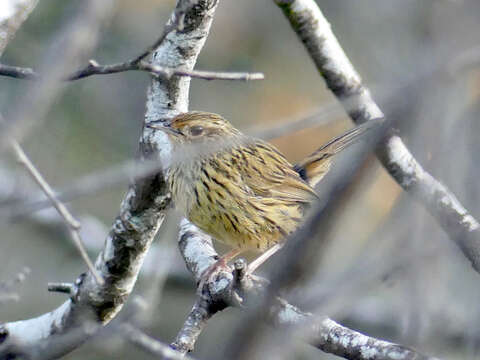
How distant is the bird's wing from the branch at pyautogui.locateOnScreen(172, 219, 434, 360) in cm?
92

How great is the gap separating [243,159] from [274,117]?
485 cm

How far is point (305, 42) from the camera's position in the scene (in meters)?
4.35

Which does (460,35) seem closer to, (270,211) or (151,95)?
(151,95)

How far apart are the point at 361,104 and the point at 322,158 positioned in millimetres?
1249

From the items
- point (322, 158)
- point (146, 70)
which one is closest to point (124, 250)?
point (146, 70)

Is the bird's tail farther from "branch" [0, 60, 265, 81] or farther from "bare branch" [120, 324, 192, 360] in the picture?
"bare branch" [120, 324, 192, 360]

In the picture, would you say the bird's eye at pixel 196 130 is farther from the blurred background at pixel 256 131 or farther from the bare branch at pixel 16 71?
the bare branch at pixel 16 71

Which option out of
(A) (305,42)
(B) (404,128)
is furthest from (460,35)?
(A) (305,42)

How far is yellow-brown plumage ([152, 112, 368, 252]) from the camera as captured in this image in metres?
4.98

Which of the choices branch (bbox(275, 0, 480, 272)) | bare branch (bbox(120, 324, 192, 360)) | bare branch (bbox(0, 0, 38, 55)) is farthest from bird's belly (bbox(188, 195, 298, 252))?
bare branch (bbox(120, 324, 192, 360))

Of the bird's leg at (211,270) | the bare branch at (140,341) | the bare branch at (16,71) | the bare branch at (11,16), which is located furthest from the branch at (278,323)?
the bare branch at (11,16)

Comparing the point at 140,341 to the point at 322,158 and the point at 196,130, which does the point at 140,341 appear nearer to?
the point at 196,130

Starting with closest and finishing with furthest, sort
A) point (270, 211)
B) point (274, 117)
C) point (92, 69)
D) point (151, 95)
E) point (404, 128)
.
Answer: point (404, 128)
point (92, 69)
point (151, 95)
point (270, 211)
point (274, 117)

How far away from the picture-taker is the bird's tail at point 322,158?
546 centimetres
